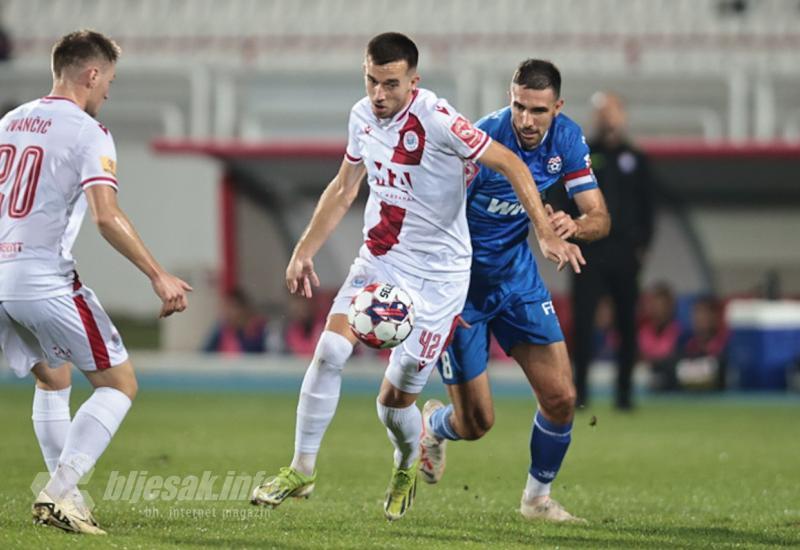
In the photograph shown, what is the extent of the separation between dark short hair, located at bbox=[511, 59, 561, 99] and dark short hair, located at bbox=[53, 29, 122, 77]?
1.94 m

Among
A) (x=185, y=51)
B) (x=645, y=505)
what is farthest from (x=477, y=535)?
(x=185, y=51)

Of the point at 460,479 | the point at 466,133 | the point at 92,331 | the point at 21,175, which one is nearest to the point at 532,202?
the point at 466,133

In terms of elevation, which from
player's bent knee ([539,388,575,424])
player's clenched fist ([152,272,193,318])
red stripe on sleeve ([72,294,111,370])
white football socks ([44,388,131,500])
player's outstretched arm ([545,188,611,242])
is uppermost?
player's outstretched arm ([545,188,611,242])

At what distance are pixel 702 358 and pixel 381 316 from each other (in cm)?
1016

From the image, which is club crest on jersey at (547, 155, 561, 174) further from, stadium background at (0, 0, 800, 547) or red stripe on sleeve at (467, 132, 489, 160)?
stadium background at (0, 0, 800, 547)

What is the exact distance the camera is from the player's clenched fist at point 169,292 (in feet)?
19.8

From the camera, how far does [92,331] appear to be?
6.32 meters

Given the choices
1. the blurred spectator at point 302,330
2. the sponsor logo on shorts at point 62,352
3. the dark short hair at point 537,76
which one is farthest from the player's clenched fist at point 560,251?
the blurred spectator at point 302,330

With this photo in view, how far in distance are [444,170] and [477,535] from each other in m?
1.67

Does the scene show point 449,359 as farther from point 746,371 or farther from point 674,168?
point 674,168

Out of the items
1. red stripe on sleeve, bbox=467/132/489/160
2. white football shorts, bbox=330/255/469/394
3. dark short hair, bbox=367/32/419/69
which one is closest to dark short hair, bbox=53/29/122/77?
dark short hair, bbox=367/32/419/69

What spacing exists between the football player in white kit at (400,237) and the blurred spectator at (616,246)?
607 centimetres

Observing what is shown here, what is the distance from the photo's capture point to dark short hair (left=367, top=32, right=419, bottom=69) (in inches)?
262

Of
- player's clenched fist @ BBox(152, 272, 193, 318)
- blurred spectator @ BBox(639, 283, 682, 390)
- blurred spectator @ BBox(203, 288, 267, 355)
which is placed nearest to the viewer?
player's clenched fist @ BBox(152, 272, 193, 318)
